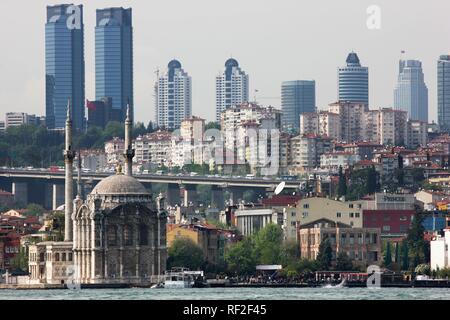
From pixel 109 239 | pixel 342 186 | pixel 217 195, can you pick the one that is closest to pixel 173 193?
pixel 217 195

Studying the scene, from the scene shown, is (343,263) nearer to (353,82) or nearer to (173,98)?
(353,82)

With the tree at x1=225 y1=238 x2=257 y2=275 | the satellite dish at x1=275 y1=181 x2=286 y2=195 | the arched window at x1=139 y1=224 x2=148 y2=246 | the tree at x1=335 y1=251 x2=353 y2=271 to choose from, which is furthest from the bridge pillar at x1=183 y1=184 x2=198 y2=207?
the arched window at x1=139 y1=224 x2=148 y2=246

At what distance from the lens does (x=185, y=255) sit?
6184 cm

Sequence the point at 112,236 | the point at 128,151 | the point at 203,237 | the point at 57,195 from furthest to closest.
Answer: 1. the point at 57,195
2. the point at 203,237
3. the point at 128,151
4. the point at 112,236

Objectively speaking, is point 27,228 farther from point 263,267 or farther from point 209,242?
point 263,267

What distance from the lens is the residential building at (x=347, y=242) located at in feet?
211

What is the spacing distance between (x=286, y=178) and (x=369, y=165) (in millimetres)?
6389

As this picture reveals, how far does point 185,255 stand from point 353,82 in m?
65.0

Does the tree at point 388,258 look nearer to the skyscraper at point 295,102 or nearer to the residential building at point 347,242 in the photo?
the residential building at point 347,242

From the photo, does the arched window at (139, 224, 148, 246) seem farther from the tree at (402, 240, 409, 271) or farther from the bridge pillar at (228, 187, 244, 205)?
the bridge pillar at (228, 187, 244, 205)

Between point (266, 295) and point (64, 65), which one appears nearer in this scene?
point (266, 295)

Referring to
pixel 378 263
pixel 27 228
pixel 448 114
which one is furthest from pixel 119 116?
pixel 378 263

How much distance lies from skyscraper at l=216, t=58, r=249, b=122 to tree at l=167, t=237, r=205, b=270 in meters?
69.3

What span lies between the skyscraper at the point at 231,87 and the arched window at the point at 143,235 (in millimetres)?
73672
